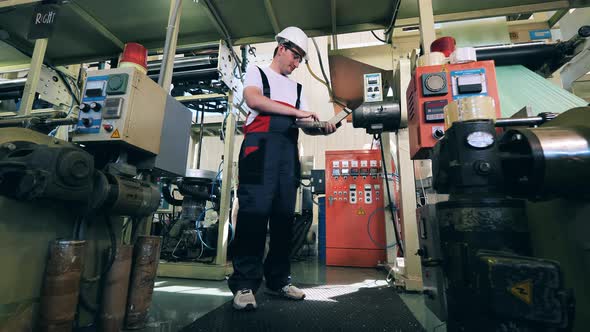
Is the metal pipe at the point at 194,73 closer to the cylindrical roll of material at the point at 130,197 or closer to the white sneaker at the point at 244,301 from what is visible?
the cylindrical roll of material at the point at 130,197

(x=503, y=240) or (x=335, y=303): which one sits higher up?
(x=503, y=240)

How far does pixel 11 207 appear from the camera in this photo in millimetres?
717

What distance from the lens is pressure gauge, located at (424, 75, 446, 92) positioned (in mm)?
Result: 1146

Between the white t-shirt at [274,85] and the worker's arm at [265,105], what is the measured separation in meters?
0.05

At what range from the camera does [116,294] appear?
2.85 ft

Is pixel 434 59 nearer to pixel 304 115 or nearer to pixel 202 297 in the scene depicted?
pixel 304 115

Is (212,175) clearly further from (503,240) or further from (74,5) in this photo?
(503,240)

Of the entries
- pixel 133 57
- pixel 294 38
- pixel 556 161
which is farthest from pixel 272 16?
pixel 556 161

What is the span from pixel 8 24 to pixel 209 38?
1424mm

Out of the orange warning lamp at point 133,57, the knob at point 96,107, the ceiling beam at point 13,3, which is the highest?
the ceiling beam at point 13,3

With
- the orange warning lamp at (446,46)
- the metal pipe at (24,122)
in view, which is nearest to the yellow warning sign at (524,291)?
the orange warning lamp at (446,46)

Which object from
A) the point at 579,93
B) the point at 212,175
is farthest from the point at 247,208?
the point at 579,93

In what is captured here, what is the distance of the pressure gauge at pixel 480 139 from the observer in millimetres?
526

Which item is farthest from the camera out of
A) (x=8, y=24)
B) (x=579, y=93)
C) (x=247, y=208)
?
(x=579, y=93)
